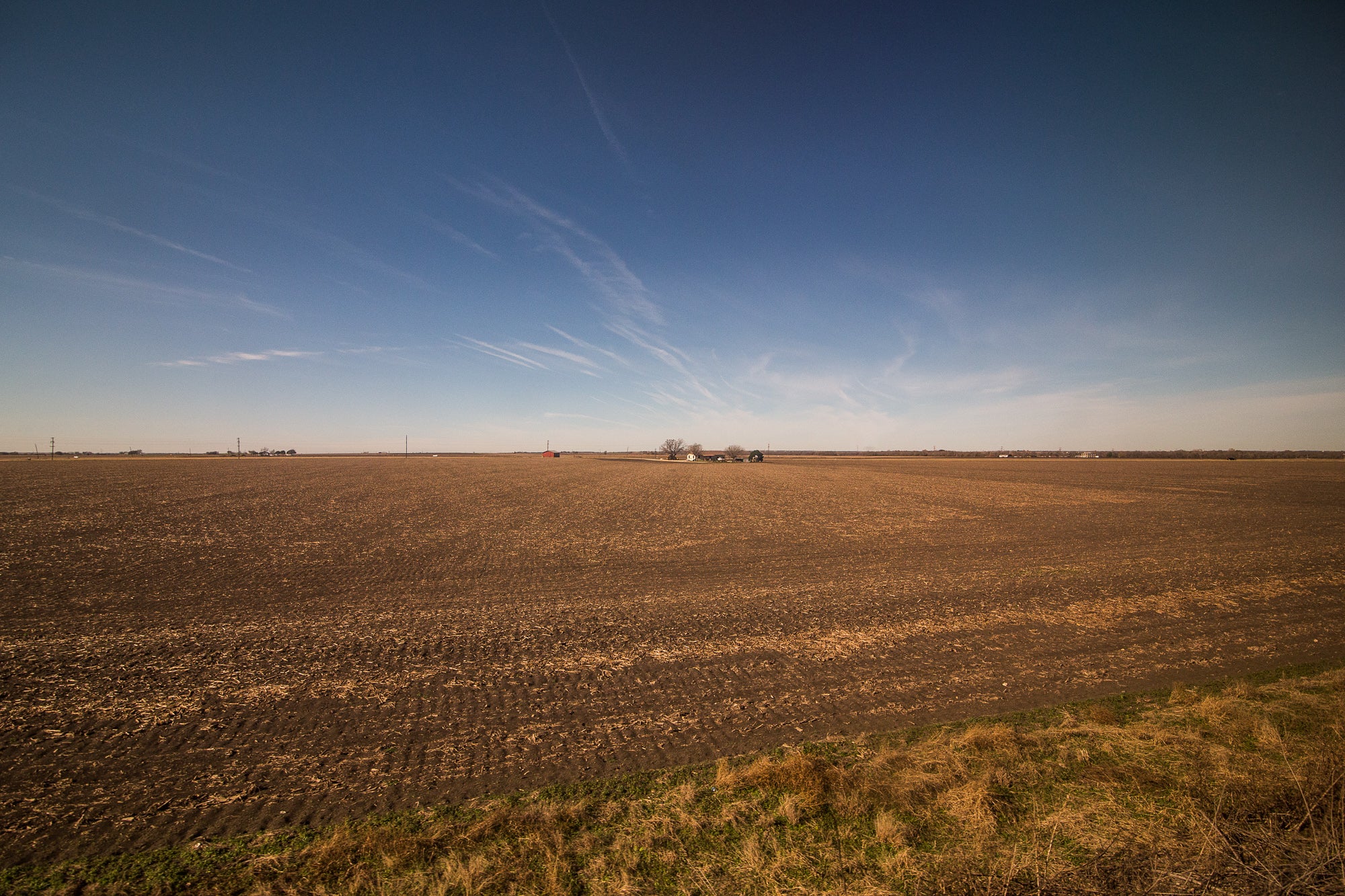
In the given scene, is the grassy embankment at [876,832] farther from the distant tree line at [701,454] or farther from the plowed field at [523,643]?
the distant tree line at [701,454]

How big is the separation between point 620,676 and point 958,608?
23.3 feet

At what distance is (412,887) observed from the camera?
3539 mm

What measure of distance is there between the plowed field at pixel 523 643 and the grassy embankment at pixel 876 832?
43 centimetres

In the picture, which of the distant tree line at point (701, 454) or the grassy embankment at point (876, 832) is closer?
the grassy embankment at point (876, 832)

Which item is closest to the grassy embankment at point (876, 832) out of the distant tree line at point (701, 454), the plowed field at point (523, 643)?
the plowed field at point (523, 643)

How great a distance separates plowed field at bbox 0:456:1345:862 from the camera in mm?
4992

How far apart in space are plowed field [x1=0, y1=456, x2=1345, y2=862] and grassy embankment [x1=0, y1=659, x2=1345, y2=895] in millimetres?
432

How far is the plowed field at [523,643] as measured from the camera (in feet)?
16.4

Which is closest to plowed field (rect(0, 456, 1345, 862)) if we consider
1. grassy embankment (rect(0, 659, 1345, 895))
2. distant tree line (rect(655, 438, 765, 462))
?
grassy embankment (rect(0, 659, 1345, 895))

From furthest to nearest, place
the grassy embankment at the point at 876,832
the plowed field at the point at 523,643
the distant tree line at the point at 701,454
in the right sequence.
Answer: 1. the distant tree line at the point at 701,454
2. the plowed field at the point at 523,643
3. the grassy embankment at the point at 876,832

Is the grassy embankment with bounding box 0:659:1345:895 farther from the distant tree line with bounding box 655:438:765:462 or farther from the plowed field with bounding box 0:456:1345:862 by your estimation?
the distant tree line with bounding box 655:438:765:462

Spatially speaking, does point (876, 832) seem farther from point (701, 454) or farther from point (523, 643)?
point (701, 454)

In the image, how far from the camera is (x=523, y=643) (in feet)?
28.0

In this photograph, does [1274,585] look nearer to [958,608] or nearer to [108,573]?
[958,608]
